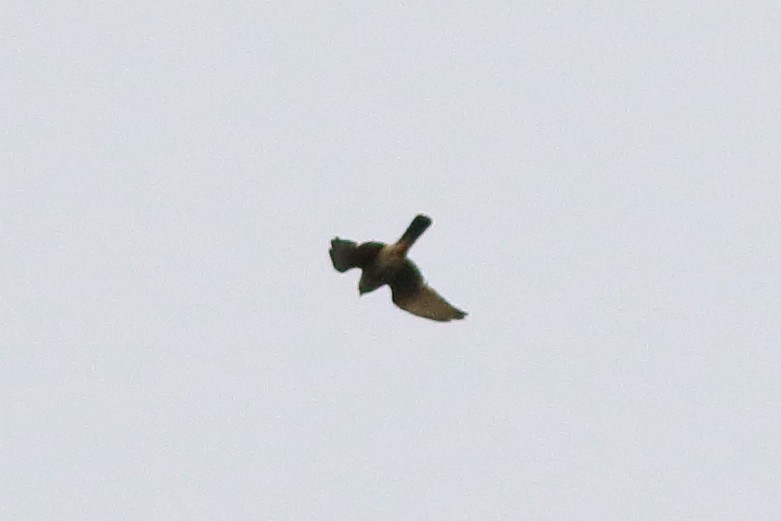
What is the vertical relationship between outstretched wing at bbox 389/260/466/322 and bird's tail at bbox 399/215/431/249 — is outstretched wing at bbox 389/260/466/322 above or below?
below

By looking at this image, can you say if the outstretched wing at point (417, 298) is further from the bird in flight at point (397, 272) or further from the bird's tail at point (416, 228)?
the bird's tail at point (416, 228)

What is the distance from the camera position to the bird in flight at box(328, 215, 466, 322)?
1602 cm

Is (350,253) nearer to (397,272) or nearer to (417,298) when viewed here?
(397,272)

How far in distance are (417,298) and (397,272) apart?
1.93ft

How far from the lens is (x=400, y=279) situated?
53.7 ft

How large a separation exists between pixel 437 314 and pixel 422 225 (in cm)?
153

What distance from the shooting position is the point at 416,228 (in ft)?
51.5

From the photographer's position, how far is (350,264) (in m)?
16.2

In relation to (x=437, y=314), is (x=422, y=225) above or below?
above

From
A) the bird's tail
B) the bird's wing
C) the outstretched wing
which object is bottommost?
the outstretched wing

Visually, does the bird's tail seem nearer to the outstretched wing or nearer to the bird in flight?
the bird in flight

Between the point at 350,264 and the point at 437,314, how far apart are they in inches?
64.6


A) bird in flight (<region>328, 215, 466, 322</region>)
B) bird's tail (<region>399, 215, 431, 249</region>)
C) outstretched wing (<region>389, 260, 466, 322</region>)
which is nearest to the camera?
bird's tail (<region>399, 215, 431, 249</region>)

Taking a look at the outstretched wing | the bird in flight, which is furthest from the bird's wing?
the outstretched wing
